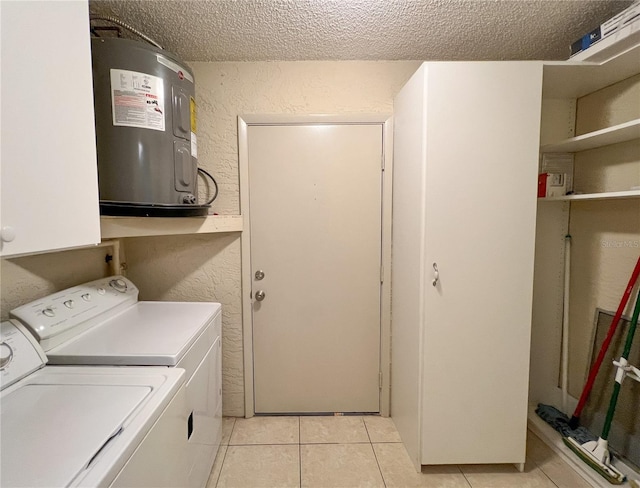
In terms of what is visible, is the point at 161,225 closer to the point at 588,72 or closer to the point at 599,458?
the point at 588,72

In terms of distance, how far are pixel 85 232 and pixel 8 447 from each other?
56cm

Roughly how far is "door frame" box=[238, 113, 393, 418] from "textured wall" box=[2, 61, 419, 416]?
5cm

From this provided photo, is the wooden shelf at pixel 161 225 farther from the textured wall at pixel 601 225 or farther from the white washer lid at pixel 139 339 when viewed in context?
the textured wall at pixel 601 225

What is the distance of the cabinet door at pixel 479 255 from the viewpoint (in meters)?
1.35

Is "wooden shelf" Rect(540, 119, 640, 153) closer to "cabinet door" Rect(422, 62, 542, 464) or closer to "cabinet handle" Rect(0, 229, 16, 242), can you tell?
"cabinet door" Rect(422, 62, 542, 464)

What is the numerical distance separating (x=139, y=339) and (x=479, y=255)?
1.64m

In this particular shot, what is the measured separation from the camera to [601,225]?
5.52 feet

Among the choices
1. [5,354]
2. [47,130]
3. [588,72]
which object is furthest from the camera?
[588,72]

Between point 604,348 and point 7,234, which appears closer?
point 7,234

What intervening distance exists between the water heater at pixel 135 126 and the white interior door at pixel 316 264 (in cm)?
66

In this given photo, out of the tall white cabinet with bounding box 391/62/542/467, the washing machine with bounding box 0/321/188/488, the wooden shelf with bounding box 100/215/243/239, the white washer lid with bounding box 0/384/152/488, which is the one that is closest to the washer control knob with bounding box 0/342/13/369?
the washing machine with bounding box 0/321/188/488

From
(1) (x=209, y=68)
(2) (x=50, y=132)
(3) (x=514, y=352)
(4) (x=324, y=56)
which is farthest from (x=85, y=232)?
(3) (x=514, y=352)

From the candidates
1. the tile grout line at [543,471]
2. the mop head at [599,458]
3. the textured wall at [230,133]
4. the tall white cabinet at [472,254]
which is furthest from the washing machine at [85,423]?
the mop head at [599,458]

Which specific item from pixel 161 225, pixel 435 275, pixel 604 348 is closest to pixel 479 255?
pixel 435 275
